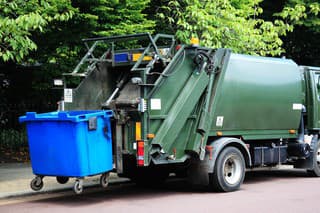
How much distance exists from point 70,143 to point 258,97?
166 inches

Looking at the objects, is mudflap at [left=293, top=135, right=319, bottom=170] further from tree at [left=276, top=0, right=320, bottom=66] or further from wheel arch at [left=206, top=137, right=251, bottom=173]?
tree at [left=276, top=0, right=320, bottom=66]

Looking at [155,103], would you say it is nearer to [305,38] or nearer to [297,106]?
[297,106]

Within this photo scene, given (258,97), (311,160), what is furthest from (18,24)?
(311,160)

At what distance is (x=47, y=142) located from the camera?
862 centimetres

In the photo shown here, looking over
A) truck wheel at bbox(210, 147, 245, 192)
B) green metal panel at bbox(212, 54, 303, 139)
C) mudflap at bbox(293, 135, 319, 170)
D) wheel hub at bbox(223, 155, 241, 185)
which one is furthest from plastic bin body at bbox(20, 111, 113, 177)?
mudflap at bbox(293, 135, 319, 170)

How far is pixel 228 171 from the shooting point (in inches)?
398

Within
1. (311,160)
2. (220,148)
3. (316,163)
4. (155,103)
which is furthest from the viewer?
(316,163)

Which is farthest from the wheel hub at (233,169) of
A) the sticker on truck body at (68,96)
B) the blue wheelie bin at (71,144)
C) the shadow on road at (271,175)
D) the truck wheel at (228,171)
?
the sticker on truck body at (68,96)

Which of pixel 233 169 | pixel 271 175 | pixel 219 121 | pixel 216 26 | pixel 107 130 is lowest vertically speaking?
pixel 271 175

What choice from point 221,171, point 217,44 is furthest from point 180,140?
point 217,44

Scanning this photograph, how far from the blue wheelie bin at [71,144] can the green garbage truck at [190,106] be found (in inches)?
14.7

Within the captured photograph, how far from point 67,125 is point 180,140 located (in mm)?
2133

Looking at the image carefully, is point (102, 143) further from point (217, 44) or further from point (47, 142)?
point (217, 44)

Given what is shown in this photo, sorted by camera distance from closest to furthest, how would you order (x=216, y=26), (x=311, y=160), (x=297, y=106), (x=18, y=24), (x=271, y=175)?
(x=18, y=24) < (x=297, y=106) < (x=311, y=160) < (x=271, y=175) < (x=216, y=26)
